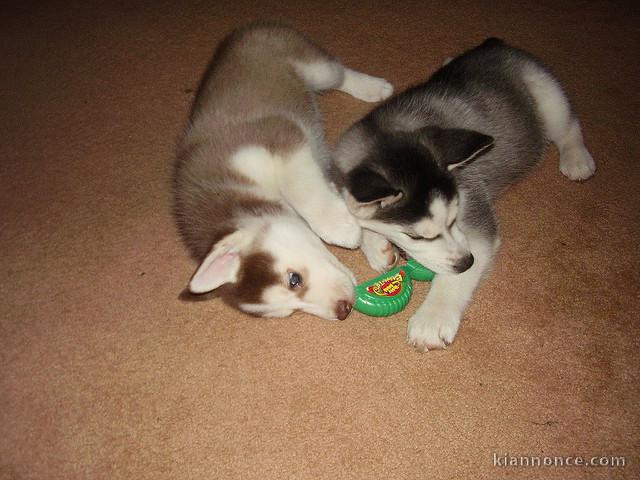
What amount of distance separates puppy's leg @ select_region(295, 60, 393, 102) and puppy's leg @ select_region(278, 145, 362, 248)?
0.93 metres

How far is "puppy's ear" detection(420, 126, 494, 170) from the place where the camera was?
6.27 ft

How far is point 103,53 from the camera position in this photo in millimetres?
3684

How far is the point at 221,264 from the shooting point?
187 cm

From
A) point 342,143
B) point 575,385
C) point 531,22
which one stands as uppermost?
point 531,22

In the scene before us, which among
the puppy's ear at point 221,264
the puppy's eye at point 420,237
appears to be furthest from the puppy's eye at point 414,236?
the puppy's ear at point 221,264

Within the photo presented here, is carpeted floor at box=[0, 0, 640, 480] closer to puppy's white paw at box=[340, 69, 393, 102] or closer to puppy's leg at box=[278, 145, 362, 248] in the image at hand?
puppy's white paw at box=[340, 69, 393, 102]

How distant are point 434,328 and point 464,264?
1.05ft

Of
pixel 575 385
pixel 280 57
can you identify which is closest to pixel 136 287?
pixel 280 57

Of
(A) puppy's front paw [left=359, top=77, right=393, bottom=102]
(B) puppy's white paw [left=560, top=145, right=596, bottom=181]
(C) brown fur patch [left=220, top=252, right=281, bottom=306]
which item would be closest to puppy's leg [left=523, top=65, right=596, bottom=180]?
(B) puppy's white paw [left=560, top=145, right=596, bottom=181]

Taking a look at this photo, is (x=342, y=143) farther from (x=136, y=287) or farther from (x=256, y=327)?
(x=136, y=287)

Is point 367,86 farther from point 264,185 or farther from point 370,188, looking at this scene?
point 370,188

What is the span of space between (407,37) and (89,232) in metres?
2.50

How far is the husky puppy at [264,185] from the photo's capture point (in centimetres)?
191

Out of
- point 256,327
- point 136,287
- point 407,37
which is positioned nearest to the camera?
point 256,327
